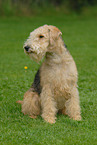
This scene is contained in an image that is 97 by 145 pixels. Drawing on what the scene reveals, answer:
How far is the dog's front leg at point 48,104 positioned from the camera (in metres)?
5.28

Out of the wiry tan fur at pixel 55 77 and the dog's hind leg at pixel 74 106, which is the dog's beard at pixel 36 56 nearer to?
the wiry tan fur at pixel 55 77

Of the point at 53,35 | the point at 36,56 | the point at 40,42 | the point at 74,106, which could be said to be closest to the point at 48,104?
the point at 74,106

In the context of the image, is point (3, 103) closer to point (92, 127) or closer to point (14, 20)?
point (92, 127)

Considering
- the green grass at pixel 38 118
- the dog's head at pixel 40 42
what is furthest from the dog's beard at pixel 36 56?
the green grass at pixel 38 118

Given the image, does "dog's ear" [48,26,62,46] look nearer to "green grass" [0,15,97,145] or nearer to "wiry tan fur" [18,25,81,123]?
"wiry tan fur" [18,25,81,123]

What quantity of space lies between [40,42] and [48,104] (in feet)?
3.84

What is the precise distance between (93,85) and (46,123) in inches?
118

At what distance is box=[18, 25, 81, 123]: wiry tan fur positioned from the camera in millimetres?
5172

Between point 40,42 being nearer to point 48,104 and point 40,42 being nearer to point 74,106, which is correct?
point 48,104

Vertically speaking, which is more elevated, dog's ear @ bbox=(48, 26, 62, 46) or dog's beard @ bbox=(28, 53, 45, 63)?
dog's ear @ bbox=(48, 26, 62, 46)

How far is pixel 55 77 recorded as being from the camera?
5.21 m

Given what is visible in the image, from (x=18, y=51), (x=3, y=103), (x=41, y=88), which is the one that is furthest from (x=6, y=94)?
(x=18, y=51)

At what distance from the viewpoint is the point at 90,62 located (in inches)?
422

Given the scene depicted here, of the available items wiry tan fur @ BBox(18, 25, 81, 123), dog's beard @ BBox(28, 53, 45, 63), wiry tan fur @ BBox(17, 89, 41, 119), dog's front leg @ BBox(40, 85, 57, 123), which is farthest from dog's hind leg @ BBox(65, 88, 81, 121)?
dog's beard @ BBox(28, 53, 45, 63)
